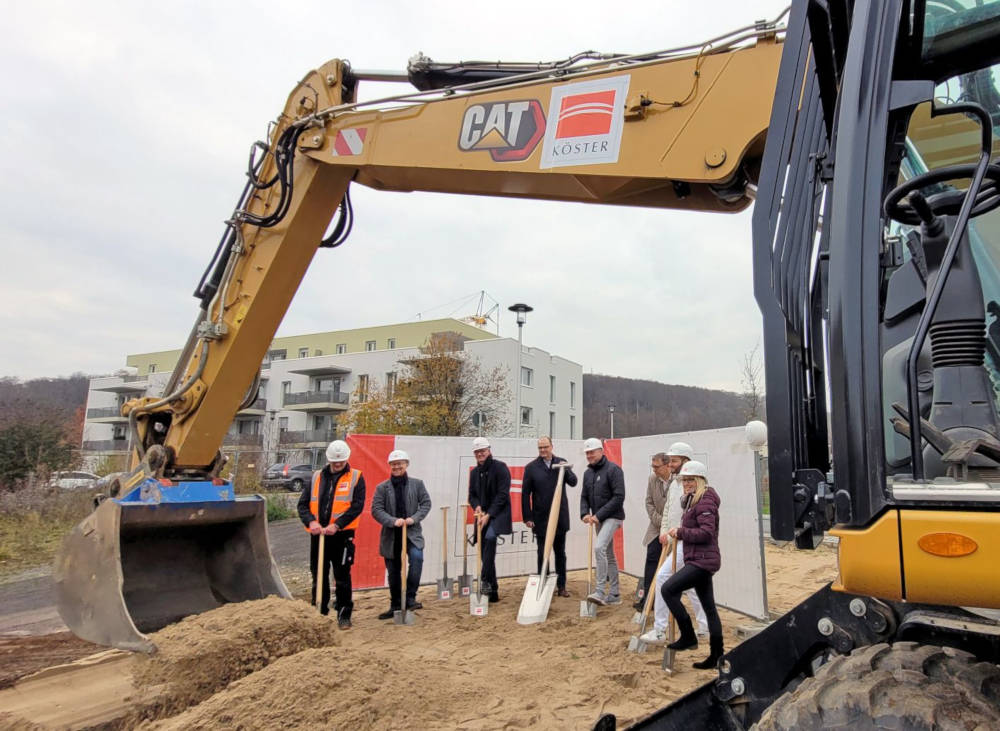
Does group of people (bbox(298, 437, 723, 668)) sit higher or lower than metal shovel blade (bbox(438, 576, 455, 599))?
higher

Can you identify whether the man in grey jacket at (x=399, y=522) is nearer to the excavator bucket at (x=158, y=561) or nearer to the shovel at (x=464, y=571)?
the shovel at (x=464, y=571)

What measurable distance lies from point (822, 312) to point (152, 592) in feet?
16.6

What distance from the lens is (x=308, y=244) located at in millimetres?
5012

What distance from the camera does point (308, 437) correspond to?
45844 mm

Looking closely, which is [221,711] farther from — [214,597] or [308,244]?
[308,244]

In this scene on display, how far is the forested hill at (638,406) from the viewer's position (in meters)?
45.8

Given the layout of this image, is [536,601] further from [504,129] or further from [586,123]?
[586,123]

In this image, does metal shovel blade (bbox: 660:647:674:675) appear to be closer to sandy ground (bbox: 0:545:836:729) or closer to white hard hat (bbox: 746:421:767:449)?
sandy ground (bbox: 0:545:836:729)

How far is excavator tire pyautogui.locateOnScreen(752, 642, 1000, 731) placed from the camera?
4.38 ft

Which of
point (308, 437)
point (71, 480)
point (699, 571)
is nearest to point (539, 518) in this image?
point (699, 571)

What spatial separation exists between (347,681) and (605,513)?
3.87m

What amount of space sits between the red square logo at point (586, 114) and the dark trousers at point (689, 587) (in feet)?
11.1

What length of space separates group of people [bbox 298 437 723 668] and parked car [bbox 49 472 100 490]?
1187 centimetres

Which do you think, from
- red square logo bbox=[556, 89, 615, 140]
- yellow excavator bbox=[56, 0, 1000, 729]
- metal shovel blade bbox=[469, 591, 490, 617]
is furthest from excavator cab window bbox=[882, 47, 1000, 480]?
metal shovel blade bbox=[469, 591, 490, 617]
